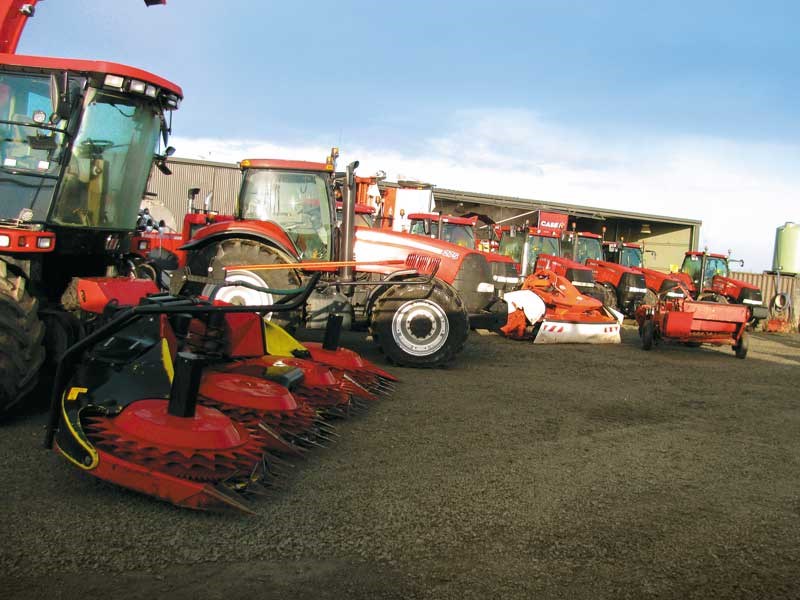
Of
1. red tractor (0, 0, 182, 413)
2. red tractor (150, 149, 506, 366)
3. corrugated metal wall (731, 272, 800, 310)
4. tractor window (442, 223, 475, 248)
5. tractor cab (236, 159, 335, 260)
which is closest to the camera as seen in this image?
red tractor (0, 0, 182, 413)

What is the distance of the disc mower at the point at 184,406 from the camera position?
126 inches

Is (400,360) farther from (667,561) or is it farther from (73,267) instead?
(667,561)

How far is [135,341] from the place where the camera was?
163 inches

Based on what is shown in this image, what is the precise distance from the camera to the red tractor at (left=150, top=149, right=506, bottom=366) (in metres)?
7.53

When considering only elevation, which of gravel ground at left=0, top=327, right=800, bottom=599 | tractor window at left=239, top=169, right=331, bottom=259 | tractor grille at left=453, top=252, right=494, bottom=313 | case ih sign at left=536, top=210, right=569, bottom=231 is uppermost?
case ih sign at left=536, top=210, right=569, bottom=231

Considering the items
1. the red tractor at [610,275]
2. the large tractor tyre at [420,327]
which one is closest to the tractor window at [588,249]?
the red tractor at [610,275]

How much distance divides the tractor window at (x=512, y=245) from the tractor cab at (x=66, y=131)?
10584mm

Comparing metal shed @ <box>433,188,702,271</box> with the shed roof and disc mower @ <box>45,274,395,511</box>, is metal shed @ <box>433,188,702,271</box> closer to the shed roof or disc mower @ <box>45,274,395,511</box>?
the shed roof

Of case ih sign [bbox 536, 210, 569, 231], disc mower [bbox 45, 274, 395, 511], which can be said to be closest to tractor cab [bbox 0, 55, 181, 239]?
disc mower [bbox 45, 274, 395, 511]

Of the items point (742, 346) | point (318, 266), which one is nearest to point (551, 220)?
point (742, 346)

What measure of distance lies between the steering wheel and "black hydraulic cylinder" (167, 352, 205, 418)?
2649 mm

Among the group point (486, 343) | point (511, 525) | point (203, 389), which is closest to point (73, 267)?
point (203, 389)

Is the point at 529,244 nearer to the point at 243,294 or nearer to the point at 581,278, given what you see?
the point at 581,278

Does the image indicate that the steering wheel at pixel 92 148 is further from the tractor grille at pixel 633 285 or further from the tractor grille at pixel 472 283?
the tractor grille at pixel 633 285
